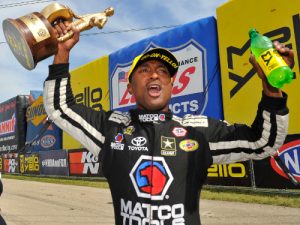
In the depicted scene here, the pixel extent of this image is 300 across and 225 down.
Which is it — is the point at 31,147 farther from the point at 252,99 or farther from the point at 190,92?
the point at 252,99

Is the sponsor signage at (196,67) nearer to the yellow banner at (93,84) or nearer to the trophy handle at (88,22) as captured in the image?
the yellow banner at (93,84)

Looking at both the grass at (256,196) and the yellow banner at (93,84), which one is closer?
the grass at (256,196)

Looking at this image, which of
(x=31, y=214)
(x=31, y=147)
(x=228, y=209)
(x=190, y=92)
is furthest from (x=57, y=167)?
(x=228, y=209)

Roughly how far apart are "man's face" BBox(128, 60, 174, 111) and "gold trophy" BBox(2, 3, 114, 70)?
1.40 feet

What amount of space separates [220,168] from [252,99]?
223cm

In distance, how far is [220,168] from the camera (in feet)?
36.5

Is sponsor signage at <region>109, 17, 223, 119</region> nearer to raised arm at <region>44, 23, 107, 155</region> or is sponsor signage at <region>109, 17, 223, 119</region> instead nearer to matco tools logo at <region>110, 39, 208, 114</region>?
matco tools logo at <region>110, 39, 208, 114</region>

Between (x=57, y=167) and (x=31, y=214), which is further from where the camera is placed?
(x=57, y=167)

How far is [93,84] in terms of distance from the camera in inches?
711

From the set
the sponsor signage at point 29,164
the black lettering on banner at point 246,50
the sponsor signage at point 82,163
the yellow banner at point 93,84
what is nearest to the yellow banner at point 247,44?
the black lettering on banner at point 246,50

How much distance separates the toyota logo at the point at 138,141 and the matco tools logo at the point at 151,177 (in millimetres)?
A: 84

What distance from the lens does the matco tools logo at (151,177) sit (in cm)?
206

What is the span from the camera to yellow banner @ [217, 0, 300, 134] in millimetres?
9273


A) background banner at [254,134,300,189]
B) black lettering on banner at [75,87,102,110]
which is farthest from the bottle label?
black lettering on banner at [75,87,102,110]
